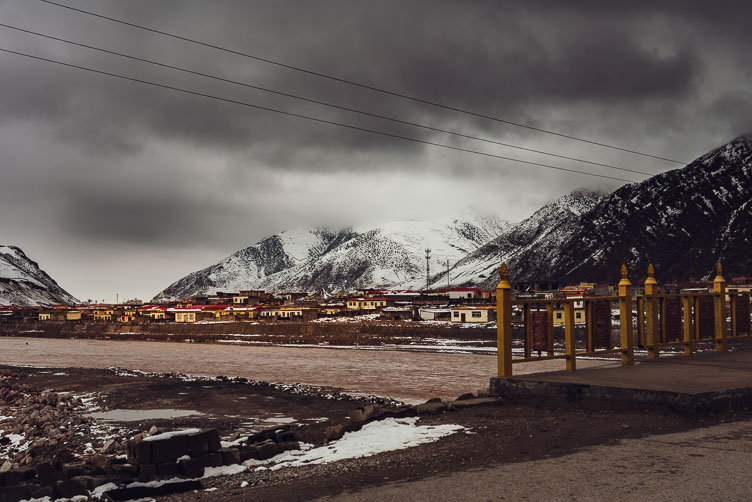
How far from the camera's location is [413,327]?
284ft

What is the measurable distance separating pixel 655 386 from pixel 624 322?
4.46 m

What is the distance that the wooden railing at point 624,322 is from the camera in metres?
13.0

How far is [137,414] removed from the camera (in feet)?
74.5

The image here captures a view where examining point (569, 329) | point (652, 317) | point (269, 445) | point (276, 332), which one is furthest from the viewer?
point (276, 332)

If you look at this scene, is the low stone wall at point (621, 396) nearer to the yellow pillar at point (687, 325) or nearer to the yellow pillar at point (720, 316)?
the yellow pillar at point (687, 325)

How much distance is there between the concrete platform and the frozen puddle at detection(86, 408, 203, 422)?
534 inches

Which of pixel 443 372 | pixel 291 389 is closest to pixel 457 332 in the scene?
pixel 443 372

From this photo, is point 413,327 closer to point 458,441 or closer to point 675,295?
point 675,295

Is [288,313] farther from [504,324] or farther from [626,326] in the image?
[504,324]

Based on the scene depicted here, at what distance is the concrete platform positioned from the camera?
34.9ft

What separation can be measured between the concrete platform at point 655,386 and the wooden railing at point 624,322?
51 cm

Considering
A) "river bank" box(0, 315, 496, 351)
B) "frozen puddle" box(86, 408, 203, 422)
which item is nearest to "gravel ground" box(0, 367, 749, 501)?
"frozen puddle" box(86, 408, 203, 422)

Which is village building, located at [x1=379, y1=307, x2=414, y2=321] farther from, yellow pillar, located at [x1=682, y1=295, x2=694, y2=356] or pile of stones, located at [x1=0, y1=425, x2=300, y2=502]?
pile of stones, located at [x1=0, y1=425, x2=300, y2=502]

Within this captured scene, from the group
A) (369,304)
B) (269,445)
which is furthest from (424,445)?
(369,304)
